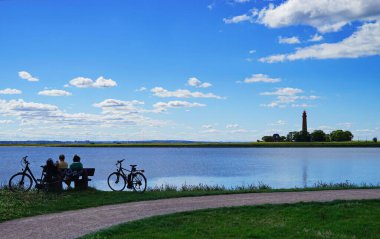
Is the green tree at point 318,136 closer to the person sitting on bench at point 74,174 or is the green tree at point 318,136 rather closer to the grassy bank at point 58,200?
the grassy bank at point 58,200

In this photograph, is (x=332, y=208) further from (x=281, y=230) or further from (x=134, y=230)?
(x=134, y=230)

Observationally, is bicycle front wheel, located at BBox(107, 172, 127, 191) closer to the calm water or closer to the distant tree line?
the calm water

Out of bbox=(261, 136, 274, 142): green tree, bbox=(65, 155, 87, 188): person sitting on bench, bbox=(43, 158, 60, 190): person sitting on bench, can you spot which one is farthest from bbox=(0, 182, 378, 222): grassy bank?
bbox=(261, 136, 274, 142): green tree

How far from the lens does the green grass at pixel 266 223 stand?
1031cm

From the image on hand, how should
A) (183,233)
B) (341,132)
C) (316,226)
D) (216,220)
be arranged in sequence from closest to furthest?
1. (183,233)
2. (316,226)
3. (216,220)
4. (341,132)

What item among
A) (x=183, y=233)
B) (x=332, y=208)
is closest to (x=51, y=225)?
Answer: (x=183, y=233)

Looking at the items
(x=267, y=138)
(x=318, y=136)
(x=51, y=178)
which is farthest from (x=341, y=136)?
(x=51, y=178)

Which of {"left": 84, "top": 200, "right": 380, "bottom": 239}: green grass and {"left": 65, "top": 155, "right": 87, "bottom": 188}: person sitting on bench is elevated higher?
{"left": 65, "top": 155, "right": 87, "bottom": 188}: person sitting on bench

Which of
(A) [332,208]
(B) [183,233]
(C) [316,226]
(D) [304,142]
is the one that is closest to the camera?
(B) [183,233]

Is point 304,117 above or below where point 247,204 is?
above

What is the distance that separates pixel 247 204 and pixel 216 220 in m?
2.90

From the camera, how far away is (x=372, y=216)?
1234cm

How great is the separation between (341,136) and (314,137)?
13558 mm

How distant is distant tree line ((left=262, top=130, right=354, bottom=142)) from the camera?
502 feet
